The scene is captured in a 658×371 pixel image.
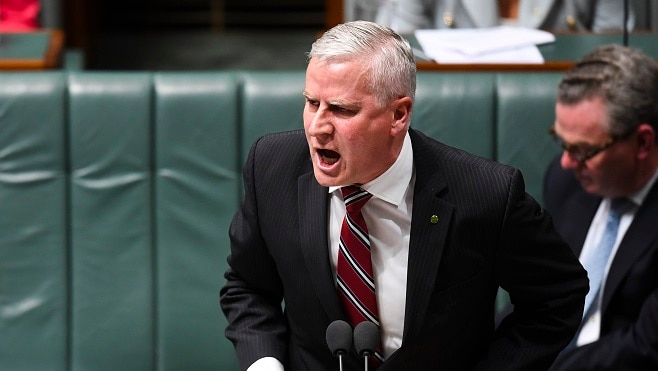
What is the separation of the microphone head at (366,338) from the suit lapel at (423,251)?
20 cm

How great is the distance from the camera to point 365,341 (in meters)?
1.88

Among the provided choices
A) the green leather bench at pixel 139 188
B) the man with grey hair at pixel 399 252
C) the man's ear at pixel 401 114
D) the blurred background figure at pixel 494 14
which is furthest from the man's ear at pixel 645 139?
the blurred background figure at pixel 494 14

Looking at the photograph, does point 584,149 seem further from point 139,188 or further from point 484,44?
point 139,188

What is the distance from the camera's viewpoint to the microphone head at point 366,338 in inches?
74.1

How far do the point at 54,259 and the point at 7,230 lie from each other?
15 cm

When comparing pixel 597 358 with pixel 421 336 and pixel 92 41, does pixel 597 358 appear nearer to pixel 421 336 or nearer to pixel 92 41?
pixel 421 336

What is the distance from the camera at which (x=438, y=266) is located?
2076 mm

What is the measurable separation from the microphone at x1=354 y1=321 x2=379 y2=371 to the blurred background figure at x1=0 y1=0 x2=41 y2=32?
9.15 ft

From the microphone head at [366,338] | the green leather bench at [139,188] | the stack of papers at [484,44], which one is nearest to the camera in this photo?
the microphone head at [366,338]

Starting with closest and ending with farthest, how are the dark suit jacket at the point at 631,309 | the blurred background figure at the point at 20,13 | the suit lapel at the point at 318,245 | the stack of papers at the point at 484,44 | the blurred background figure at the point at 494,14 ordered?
the suit lapel at the point at 318,245 → the dark suit jacket at the point at 631,309 → the stack of papers at the point at 484,44 → the blurred background figure at the point at 494,14 → the blurred background figure at the point at 20,13

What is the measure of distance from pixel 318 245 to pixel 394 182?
18 cm

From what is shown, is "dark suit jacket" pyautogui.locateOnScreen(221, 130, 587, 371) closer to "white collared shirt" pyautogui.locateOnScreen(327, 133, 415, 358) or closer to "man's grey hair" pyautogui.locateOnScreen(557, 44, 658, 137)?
"white collared shirt" pyautogui.locateOnScreen(327, 133, 415, 358)

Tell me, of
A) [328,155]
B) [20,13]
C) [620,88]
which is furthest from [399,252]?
[20,13]

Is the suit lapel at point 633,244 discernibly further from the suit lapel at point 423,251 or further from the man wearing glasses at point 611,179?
the suit lapel at point 423,251
